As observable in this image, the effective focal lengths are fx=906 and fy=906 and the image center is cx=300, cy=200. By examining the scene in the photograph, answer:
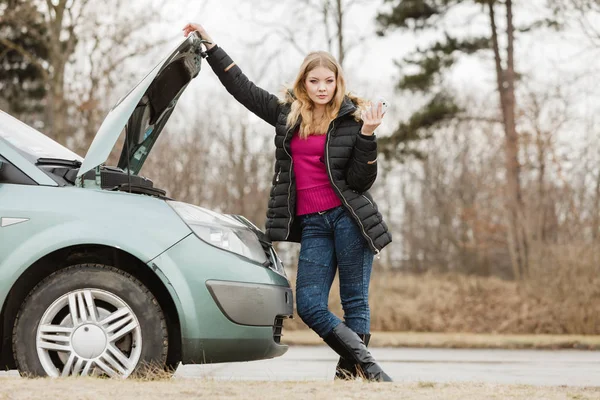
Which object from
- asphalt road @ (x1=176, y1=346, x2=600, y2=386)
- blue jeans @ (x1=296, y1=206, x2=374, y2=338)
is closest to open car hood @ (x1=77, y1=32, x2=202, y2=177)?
blue jeans @ (x1=296, y1=206, x2=374, y2=338)

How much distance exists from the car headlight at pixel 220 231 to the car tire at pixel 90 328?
1.41 feet

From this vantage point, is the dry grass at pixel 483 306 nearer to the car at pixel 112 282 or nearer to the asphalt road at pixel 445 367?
the asphalt road at pixel 445 367

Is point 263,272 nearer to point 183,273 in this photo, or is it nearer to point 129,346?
point 183,273

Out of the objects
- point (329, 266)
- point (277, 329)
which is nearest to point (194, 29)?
point (329, 266)

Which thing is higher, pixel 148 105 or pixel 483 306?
pixel 148 105

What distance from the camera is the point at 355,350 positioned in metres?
5.24

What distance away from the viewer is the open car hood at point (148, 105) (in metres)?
4.96

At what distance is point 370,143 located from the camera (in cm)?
514

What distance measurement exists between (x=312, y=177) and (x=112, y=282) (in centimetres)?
144

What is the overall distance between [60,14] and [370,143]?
14.1 metres

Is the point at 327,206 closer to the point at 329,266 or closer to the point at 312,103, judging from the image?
the point at 329,266

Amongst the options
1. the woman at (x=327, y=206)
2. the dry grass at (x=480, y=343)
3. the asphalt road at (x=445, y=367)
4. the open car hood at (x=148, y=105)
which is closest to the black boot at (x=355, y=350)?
the woman at (x=327, y=206)

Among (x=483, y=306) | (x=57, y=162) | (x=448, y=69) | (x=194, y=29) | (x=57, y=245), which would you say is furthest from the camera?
(x=448, y=69)

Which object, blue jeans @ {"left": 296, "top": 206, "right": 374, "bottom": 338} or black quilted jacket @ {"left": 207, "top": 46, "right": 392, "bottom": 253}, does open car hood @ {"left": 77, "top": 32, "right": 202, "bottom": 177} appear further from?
blue jeans @ {"left": 296, "top": 206, "right": 374, "bottom": 338}
